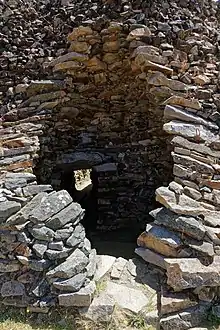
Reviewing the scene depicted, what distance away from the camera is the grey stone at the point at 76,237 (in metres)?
4.43

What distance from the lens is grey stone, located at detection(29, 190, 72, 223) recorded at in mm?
4395

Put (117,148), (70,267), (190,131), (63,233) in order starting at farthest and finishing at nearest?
(117,148), (190,131), (63,233), (70,267)

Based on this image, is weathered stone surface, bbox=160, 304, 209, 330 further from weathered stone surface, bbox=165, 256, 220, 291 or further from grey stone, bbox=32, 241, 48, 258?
grey stone, bbox=32, 241, 48, 258

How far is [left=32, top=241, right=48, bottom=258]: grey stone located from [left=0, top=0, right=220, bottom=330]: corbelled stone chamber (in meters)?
0.01

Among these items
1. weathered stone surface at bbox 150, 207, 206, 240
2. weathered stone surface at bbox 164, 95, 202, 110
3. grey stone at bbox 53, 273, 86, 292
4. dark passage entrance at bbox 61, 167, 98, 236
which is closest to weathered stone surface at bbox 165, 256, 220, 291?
weathered stone surface at bbox 150, 207, 206, 240

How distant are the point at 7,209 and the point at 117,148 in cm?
378

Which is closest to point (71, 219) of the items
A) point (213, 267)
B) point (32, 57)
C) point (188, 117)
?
point (213, 267)

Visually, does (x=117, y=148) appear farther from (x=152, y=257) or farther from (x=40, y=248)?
(x=40, y=248)

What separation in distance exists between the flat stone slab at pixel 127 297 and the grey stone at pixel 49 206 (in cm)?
116

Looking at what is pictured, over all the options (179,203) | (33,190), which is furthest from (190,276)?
(33,190)

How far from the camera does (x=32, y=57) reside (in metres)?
7.33

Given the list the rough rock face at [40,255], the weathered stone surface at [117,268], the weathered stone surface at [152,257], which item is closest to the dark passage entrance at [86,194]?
the weathered stone surface at [117,268]

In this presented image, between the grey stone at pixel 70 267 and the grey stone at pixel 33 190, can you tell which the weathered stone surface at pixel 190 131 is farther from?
the grey stone at pixel 70 267

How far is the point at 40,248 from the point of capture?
4312 mm
